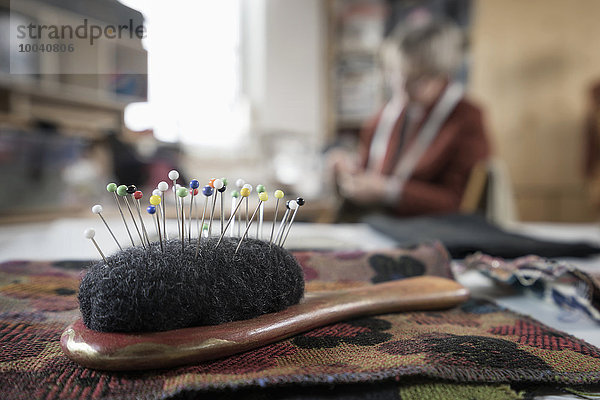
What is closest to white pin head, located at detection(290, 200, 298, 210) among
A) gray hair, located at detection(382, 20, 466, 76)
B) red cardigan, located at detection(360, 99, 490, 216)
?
red cardigan, located at detection(360, 99, 490, 216)

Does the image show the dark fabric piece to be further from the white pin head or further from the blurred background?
the blurred background

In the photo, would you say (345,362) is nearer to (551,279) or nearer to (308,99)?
(551,279)

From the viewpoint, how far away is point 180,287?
309mm

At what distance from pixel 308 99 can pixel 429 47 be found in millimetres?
1792

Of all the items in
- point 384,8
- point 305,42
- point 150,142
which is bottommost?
point 150,142

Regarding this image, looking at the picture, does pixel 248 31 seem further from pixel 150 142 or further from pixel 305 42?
pixel 150 142

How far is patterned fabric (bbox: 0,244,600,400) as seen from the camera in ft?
0.89

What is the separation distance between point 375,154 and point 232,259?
1973 mm

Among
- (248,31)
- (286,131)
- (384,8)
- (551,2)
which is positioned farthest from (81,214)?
(551,2)

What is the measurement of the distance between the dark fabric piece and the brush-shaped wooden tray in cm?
47

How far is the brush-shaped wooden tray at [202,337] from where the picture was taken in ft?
0.92

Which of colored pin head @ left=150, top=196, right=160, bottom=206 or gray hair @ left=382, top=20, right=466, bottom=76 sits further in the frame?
gray hair @ left=382, top=20, right=466, bottom=76

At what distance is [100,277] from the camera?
12.5 inches

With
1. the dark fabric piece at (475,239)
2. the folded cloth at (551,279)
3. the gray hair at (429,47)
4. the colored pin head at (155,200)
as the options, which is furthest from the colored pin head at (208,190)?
the gray hair at (429,47)
